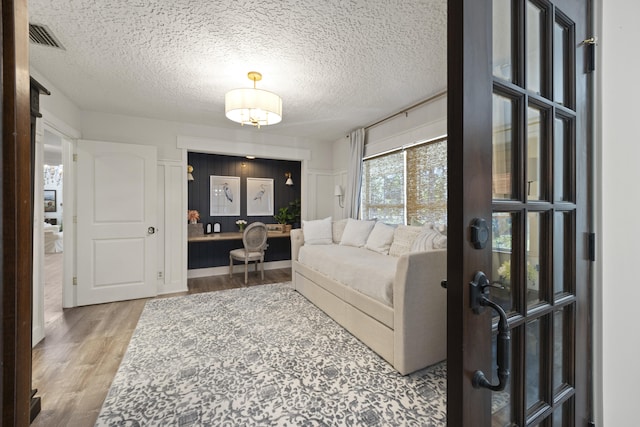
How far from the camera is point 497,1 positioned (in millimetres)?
757

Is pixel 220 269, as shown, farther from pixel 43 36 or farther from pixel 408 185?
pixel 43 36

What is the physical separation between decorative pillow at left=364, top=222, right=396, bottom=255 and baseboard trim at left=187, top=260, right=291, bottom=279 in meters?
2.55

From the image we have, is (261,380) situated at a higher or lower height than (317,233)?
lower

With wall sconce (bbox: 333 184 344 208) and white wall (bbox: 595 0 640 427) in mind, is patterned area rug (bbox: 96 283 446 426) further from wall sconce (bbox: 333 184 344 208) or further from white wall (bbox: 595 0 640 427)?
wall sconce (bbox: 333 184 344 208)

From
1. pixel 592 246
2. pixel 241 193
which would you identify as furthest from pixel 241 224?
pixel 592 246

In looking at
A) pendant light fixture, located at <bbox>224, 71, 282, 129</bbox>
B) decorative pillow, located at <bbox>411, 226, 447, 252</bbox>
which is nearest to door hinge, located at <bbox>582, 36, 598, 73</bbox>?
decorative pillow, located at <bbox>411, 226, 447, 252</bbox>

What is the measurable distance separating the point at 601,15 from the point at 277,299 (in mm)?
3658

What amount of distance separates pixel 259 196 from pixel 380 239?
3091mm

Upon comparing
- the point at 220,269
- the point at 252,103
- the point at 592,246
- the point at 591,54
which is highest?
the point at 252,103

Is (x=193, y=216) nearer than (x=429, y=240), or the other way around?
(x=429, y=240)

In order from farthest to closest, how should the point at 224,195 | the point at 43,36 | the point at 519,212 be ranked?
the point at 224,195 → the point at 43,36 → the point at 519,212

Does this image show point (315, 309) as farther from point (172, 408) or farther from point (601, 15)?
point (601, 15)

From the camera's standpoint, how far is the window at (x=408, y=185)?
317 centimetres

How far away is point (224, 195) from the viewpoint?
17.6 ft
